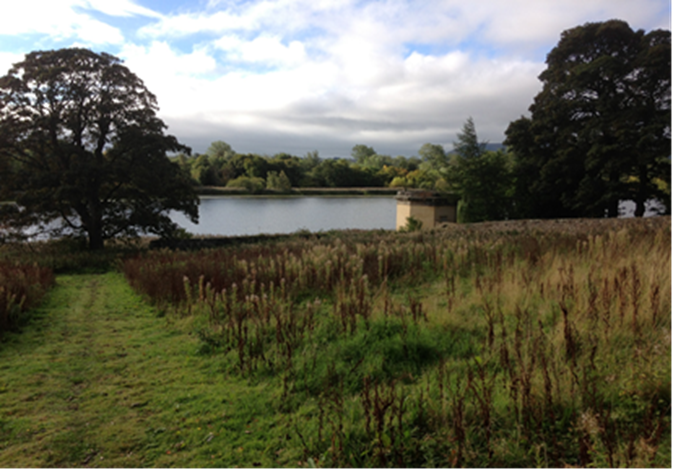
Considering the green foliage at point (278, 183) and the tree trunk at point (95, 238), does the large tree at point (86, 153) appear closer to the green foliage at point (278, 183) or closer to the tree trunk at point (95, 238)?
the tree trunk at point (95, 238)

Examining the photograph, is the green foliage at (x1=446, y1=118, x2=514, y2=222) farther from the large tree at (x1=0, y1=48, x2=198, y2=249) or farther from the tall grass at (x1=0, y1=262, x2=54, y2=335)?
the tall grass at (x1=0, y1=262, x2=54, y2=335)

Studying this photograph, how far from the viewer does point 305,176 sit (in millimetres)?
62625

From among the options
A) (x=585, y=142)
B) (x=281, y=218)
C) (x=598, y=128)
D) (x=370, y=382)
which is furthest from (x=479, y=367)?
(x=281, y=218)

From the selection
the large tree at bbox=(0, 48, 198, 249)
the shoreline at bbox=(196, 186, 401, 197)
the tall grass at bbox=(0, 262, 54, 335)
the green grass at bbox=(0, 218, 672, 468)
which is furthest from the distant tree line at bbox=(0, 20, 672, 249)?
the shoreline at bbox=(196, 186, 401, 197)

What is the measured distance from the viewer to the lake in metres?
28.0

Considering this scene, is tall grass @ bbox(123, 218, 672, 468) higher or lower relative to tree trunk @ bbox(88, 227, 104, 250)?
higher

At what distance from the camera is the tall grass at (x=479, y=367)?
9.11 feet

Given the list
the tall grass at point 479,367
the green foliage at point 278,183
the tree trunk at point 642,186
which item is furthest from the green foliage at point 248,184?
the tall grass at point 479,367

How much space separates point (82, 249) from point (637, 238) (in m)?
18.9

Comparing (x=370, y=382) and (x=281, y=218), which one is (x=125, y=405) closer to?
(x=370, y=382)

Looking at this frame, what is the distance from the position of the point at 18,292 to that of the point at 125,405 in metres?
5.56

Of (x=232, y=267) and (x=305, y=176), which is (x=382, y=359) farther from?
(x=305, y=176)

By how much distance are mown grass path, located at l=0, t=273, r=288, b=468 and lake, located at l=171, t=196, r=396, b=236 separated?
19393 millimetres

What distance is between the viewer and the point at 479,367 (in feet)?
10.3
